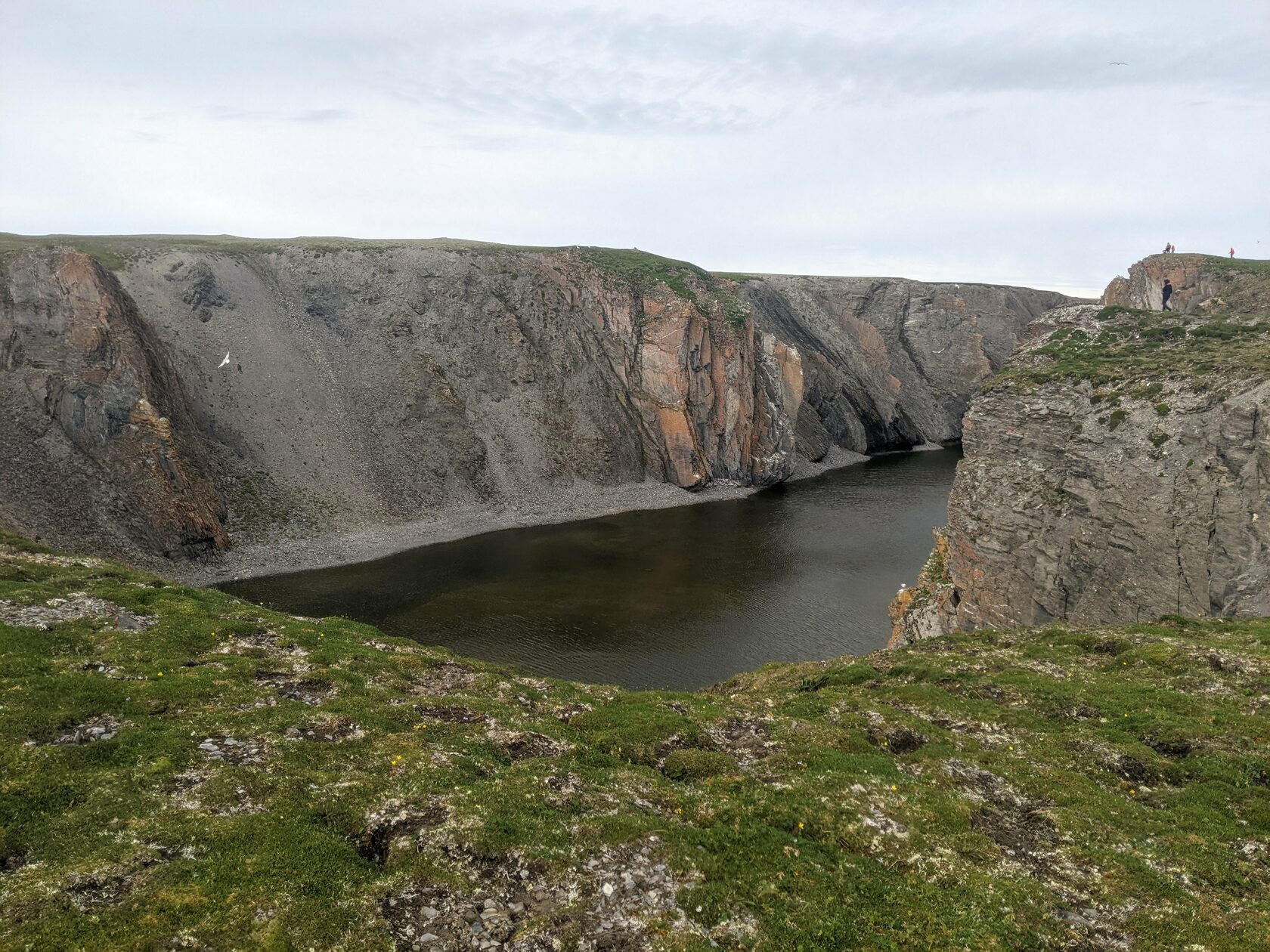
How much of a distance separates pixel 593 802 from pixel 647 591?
44261 mm

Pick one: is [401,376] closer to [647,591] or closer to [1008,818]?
[647,591]

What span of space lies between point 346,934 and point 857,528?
75.9 m

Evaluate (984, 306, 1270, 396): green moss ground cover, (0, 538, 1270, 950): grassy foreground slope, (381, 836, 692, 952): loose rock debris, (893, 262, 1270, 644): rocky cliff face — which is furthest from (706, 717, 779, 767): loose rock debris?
(984, 306, 1270, 396): green moss ground cover

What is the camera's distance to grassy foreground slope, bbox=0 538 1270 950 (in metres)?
11.5

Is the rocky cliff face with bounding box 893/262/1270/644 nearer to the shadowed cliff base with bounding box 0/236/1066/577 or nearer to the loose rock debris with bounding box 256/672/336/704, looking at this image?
the loose rock debris with bounding box 256/672/336/704

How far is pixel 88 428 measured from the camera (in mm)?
61719

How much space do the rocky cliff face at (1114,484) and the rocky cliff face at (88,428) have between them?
215 feet

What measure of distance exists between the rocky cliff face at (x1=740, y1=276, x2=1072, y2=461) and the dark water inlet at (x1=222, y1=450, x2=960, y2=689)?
161ft

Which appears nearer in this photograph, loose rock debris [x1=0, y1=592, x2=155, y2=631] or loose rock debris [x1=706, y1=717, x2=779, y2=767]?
loose rock debris [x1=706, y1=717, x2=779, y2=767]

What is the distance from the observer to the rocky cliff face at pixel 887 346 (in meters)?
135

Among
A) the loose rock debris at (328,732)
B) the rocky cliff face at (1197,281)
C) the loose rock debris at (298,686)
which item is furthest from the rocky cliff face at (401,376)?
the loose rock debris at (328,732)

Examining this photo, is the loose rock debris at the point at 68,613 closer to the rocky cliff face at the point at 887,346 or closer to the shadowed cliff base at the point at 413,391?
the shadowed cliff base at the point at 413,391

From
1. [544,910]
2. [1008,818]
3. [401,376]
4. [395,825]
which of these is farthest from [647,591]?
[401,376]

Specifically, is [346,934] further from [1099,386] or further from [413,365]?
[413,365]
